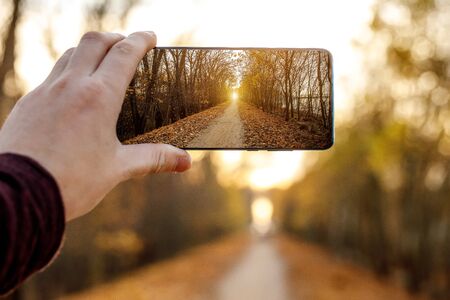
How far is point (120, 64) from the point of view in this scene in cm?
115

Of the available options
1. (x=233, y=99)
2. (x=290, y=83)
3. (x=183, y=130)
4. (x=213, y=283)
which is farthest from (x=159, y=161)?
(x=213, y=283)

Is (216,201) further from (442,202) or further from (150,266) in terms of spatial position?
(442,202)

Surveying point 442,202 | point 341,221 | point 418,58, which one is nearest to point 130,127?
point 418,58

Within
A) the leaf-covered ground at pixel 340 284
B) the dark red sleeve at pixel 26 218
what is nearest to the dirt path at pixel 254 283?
the leaf-covered ground at pixel 340 284

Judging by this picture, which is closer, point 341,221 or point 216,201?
point 341,221

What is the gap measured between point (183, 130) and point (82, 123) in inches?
17.4

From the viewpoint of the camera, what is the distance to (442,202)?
2002 cm

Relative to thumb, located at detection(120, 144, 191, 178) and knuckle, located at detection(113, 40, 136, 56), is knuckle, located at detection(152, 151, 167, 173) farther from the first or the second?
knuckle, located at detection(113, 40, 136, 56)

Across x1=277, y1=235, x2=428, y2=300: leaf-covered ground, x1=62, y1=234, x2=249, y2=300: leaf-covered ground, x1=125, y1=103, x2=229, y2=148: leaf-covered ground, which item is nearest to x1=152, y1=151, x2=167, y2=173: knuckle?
x1=125, y1=103, x2=229, y2=148: leaf-covered ground

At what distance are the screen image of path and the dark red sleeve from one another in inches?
20.0

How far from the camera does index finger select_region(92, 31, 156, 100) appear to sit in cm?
112

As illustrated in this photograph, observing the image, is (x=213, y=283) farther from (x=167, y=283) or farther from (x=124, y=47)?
(x=124, y=47)

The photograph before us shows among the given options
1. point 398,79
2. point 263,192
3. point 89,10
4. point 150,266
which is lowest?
point 263,192

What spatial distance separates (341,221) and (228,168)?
17.6m
